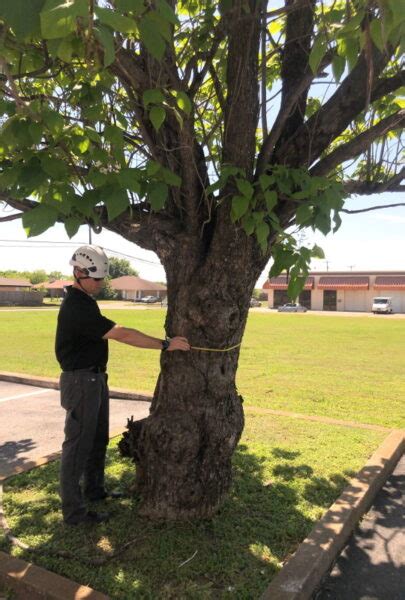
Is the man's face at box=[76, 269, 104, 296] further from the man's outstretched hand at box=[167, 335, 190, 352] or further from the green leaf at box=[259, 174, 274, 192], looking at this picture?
the green leaf at box=[259, 174, 274, 192]

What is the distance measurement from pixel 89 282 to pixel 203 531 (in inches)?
79.2

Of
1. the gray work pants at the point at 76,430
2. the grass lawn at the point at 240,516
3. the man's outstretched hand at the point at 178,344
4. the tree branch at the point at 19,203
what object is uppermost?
the tree branch at the point at 19,203

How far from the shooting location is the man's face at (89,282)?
11.8 feet

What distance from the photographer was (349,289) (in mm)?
57406

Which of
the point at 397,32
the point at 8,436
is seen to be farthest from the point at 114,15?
the point at 8,436

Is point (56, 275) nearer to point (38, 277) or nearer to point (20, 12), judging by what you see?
point (38, 277)

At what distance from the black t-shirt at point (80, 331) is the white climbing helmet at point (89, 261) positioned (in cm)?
18

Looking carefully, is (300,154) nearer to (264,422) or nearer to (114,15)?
(114,15)

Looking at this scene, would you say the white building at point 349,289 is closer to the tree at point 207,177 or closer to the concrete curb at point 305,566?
the concrete curb at point 305,566

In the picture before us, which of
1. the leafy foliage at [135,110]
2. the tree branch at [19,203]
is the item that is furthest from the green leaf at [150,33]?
the tree branch at [19,203]

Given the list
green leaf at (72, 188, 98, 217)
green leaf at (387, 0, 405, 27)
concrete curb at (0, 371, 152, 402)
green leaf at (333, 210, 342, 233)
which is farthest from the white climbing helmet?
concrete curb at (0, 371, 152, 402)

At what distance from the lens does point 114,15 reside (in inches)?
56.3

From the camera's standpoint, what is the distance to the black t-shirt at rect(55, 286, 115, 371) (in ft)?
11.3

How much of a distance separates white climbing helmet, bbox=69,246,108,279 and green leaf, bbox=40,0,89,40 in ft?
7.53
